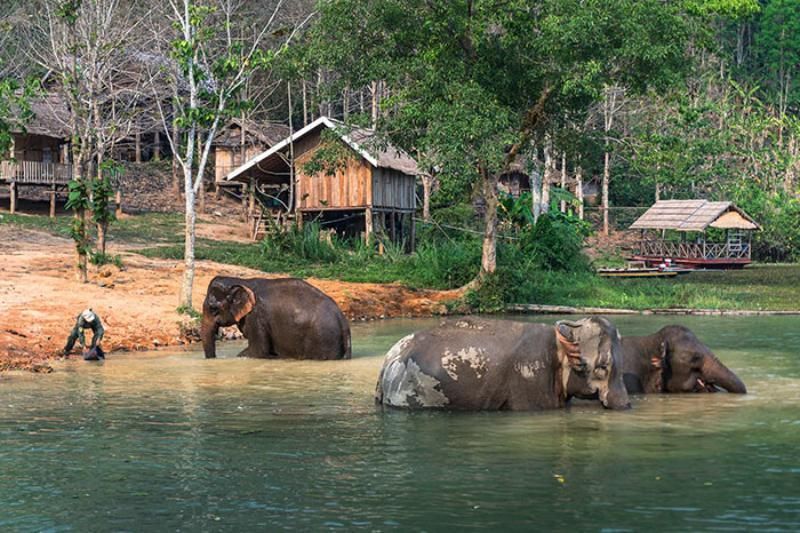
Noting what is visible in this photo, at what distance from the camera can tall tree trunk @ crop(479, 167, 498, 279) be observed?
97.3 feet

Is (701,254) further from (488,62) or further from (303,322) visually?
(303,322)

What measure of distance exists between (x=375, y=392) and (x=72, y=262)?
1709cm

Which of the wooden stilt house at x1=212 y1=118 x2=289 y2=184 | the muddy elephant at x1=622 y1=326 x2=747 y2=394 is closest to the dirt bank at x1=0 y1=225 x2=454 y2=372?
the muddy elephant at x1=622 y1=326 x2=747 y2=394

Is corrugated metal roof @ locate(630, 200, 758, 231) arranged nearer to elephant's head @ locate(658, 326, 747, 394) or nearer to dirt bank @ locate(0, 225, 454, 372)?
dirt bank @ locate(0, 225, 454, 372)

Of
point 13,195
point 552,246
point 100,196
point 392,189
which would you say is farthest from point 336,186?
point 100,196

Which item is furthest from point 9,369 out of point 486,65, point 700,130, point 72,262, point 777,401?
point 700,130

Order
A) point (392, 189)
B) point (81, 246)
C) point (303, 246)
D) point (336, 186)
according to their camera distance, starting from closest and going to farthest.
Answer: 1. point (81, 246)
2. point (303, 246)
3. point (336, 186)
4. point (392, 189)

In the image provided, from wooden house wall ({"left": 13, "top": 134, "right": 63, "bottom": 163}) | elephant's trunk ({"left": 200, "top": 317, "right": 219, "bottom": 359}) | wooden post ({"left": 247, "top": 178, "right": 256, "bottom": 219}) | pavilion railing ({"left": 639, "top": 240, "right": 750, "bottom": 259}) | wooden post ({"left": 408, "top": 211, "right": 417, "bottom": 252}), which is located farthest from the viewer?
wooden house wall ({"left": 13, "top": 134, "right": 63, "bottom": 163})

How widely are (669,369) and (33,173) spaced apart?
37.0 metres

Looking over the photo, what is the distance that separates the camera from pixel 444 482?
400 inches

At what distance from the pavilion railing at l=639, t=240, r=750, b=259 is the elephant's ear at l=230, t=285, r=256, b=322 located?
32.9 metres

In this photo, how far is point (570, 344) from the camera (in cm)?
1262

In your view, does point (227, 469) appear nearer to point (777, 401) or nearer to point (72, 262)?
point (777, 401)

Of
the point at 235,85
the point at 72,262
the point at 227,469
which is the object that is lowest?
the point at 227,469
